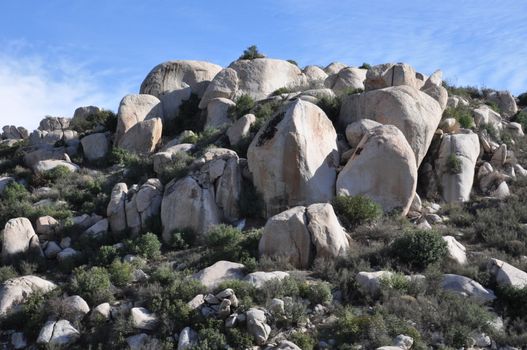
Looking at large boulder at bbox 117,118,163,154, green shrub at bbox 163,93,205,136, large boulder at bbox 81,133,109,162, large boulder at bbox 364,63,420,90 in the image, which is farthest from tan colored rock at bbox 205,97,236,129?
large boulder at bbox 364,63,420,90

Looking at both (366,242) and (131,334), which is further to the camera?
(366,242)

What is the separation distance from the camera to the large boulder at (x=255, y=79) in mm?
28859

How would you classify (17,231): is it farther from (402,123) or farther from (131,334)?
(402,123)

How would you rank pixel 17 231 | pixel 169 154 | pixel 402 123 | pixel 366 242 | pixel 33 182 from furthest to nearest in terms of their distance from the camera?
1. pixel 33 182
2. pixel 169 154
3. pixel 402 123
4. pixel 17 231
5. pixel 366 242

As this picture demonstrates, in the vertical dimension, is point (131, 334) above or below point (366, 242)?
below

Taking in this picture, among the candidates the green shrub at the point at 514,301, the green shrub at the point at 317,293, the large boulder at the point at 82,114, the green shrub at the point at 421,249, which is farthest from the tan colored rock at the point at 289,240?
the large boulder at the point at 82,114

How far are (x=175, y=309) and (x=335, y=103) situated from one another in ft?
42.7

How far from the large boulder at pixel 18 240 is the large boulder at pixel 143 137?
29.0 ft

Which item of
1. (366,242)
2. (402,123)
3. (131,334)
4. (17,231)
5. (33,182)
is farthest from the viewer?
(33,182)

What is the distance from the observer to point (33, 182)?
23.8 meters

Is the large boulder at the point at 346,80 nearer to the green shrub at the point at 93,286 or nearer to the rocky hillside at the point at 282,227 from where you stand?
the rocky hillside at the point at 282,227

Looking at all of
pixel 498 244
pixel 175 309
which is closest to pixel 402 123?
pixel 498 244

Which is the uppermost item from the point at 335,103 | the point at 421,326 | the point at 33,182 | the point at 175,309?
the point at 335,103

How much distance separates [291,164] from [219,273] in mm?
5418
